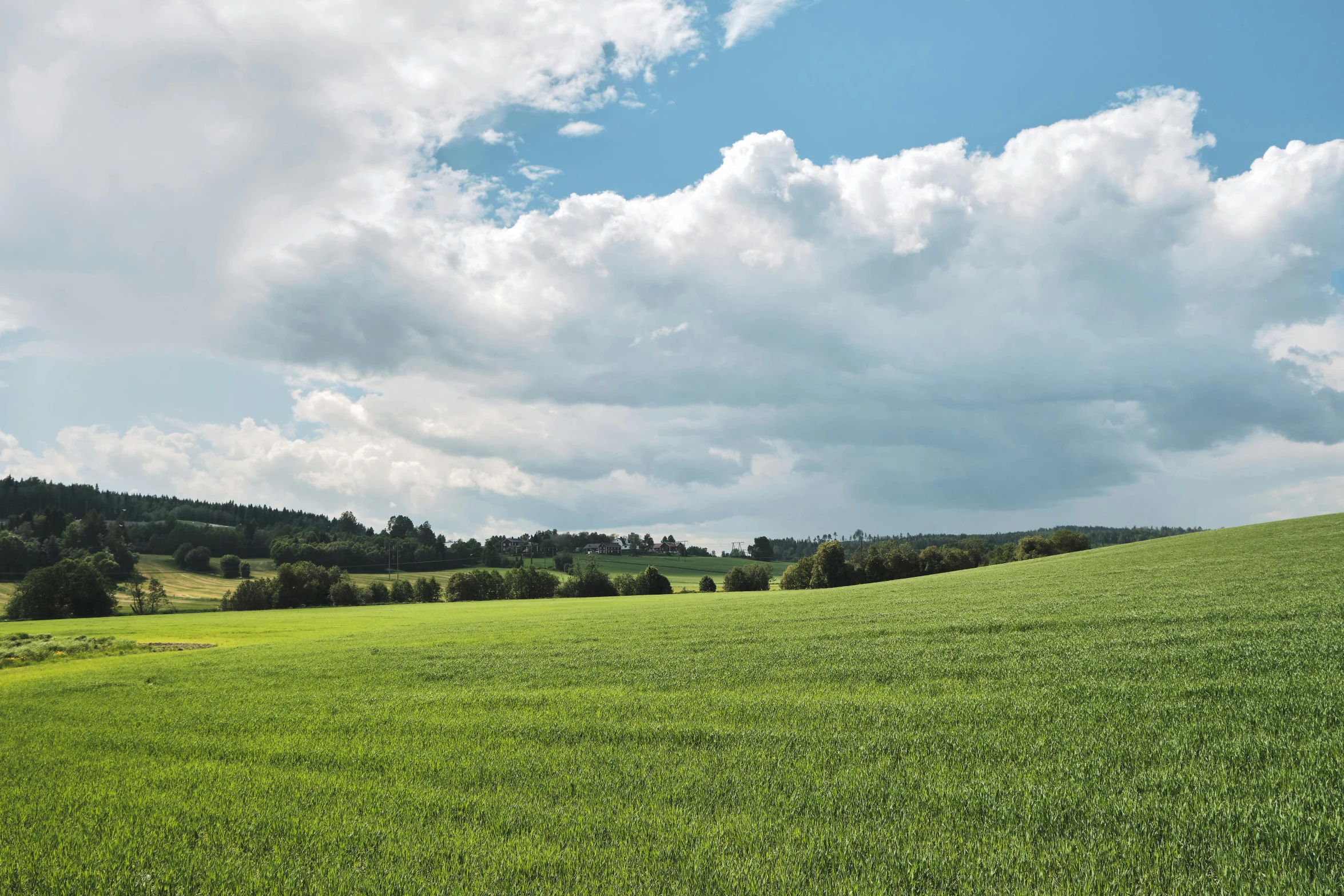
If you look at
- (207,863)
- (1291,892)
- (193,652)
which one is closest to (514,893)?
(207,863)

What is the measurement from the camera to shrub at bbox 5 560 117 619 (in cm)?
8450

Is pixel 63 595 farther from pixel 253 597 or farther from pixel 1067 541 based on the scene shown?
pixel 1067 541

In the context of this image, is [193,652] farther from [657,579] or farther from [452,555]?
[452,555]

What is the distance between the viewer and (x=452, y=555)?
7436 inches

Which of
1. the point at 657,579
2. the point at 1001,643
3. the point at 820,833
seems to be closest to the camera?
the point at 820,833

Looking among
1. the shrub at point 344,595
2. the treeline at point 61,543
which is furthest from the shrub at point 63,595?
the treeline at point 61,543

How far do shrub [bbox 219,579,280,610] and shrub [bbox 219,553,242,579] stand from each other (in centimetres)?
5790

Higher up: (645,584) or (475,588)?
(475,588)

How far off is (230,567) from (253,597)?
64497 millimetres

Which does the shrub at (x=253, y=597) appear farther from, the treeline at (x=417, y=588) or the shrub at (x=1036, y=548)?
the shrub at (x=1036, y=548)

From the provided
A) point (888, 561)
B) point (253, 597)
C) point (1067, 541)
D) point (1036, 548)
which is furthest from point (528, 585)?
point (1067, 541)

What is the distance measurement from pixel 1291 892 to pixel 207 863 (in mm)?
10215

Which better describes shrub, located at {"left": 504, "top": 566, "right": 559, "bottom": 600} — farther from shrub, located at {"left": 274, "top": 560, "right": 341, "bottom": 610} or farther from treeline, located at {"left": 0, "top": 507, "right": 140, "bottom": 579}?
treeline, located at {"left": 0, "top": 507, "right": 140, "bottom": 579}

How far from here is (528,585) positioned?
381 ft
